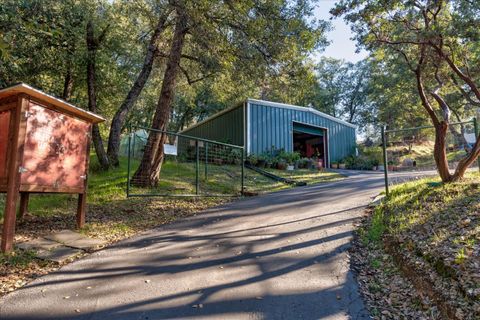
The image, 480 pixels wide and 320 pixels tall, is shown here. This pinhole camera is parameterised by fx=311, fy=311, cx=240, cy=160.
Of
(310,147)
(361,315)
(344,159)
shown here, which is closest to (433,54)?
(361,315)

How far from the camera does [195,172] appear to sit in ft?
32.7

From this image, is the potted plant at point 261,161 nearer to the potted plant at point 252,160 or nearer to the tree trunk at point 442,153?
the potted plant at point 252,160

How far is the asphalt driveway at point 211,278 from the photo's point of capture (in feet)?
8.08

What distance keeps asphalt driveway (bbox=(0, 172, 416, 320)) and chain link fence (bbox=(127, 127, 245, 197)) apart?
2.64m

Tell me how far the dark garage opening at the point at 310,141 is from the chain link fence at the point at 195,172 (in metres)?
5.82

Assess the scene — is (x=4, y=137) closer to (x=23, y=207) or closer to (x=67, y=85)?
(x=23, y=207)

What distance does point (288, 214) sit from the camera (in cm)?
559

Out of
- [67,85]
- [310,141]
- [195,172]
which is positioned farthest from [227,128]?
[310,141]

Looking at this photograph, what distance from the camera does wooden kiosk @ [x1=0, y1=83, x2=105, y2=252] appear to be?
3574 mm

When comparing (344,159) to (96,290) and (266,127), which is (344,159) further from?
(96,290)

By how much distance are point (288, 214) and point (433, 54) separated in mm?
4783

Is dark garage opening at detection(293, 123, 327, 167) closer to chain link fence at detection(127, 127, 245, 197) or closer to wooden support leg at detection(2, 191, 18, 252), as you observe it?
chain link fence at detection(127, 127, 245, 197)

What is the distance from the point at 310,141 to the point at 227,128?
7.53 meters

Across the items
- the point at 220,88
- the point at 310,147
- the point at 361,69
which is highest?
the point at 361,69
